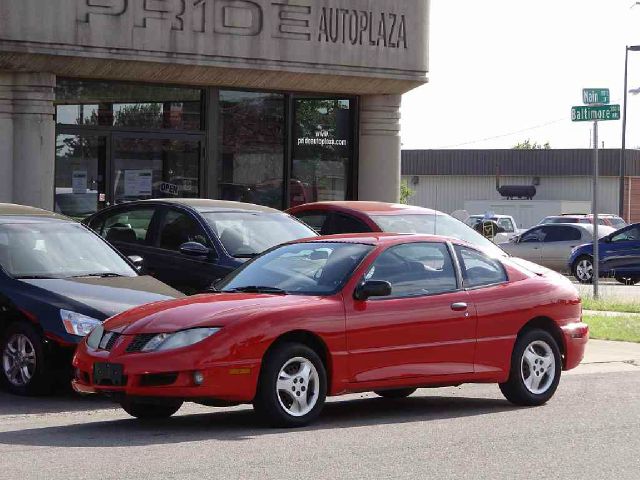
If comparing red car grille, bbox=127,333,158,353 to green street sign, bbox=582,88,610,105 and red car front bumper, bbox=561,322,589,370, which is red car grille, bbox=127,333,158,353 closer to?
red car front bumper, bbox=561,322,589,370

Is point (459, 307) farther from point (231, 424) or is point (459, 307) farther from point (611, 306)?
point (611, 306)

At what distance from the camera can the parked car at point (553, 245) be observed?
36562 mm

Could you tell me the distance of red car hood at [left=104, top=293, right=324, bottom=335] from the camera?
9.69 m

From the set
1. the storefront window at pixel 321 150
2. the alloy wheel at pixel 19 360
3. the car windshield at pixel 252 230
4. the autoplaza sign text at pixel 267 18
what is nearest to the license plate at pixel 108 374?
the alloy wheel at pixel 19 360

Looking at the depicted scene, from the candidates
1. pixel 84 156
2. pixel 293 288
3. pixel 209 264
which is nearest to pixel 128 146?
pixel 84 156

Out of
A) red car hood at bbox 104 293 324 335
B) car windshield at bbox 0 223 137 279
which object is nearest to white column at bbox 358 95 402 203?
car windshield at bbox 0 223 137 279

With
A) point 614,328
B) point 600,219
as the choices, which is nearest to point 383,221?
point 614,328

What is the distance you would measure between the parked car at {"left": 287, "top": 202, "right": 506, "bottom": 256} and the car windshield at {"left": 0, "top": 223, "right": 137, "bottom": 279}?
12.1 ft

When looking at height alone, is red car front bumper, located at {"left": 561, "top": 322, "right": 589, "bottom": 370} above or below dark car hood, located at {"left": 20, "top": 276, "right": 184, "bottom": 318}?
below

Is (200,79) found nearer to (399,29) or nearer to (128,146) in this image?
(128,146)

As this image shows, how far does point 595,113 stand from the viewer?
21031 mm

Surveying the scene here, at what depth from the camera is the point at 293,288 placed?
10.6 meters

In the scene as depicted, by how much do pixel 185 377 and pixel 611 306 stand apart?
13.3 m

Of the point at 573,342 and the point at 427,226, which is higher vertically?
the point at 427,226
